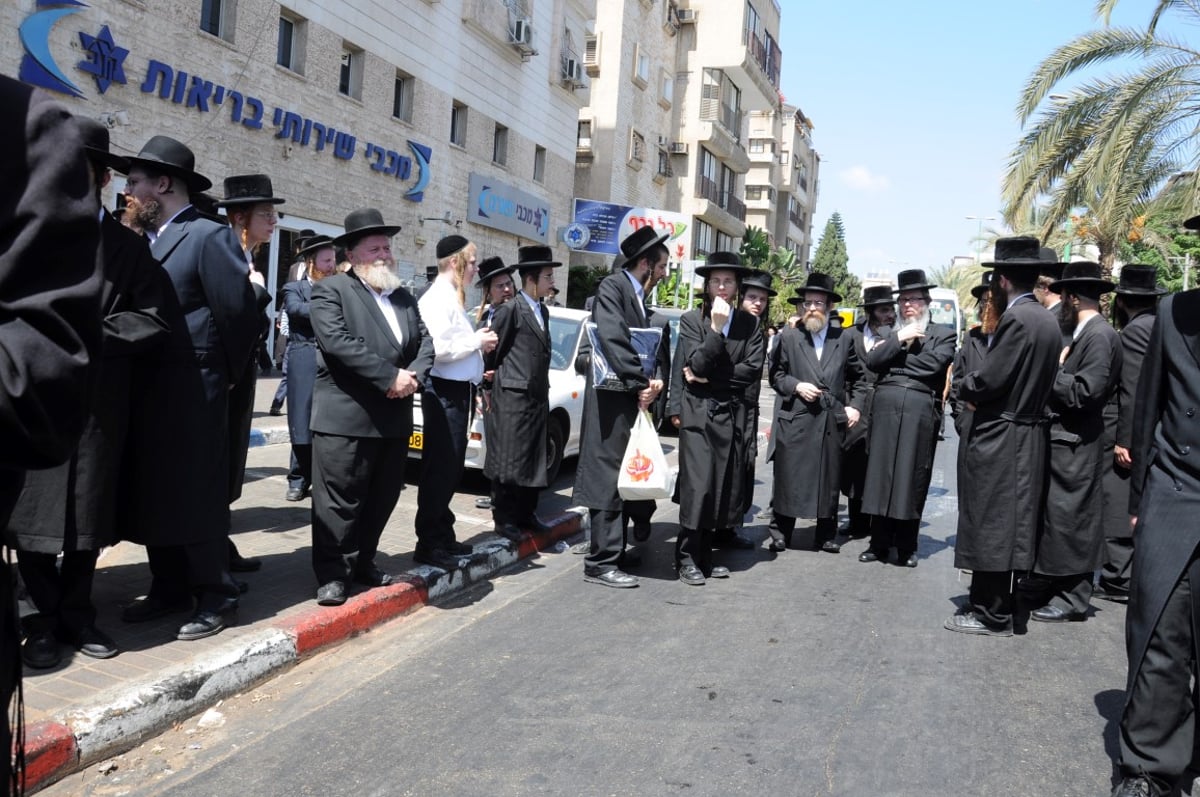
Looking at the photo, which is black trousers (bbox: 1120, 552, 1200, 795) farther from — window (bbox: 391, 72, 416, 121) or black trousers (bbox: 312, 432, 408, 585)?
window (bbox: 391, 72, 416, 121)

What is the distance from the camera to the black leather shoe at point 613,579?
641cm

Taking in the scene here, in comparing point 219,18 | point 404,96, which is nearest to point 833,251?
point 404,96

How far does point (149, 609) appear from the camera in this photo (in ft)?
15.6

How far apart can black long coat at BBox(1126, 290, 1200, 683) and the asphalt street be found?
0.78 meters

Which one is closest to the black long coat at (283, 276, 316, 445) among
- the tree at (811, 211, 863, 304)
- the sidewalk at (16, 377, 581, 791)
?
the sidewalk at (16, 377, 581, 791)

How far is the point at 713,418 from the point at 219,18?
13.6 metres

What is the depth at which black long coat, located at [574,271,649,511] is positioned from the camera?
6.28 meters

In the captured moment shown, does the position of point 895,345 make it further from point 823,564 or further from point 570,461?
point 570,461

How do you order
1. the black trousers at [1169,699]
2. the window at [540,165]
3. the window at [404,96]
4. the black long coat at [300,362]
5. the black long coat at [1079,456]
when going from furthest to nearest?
the window at [540,165], the window at [404,96], the black long coat at [300,362], the black long coat at [1079,456], the black trousers at [1169,699]

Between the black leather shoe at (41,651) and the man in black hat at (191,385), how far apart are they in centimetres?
54

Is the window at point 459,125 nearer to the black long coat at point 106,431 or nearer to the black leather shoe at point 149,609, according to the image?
the black leather shoe at point 149,609

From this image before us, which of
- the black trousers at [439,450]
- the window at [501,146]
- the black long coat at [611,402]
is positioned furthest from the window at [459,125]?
the black trousers at [439,450]

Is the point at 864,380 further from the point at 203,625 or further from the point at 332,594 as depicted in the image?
the point at 203,625

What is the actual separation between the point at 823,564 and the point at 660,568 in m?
1.36
